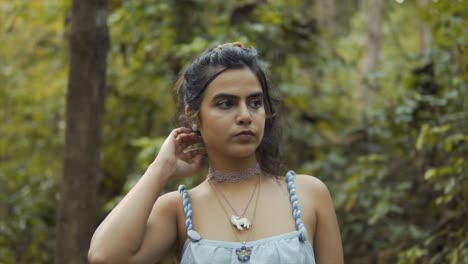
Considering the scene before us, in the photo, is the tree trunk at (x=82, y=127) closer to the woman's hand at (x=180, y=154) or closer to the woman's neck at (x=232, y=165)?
the woman's hand at (x=180, y=154)

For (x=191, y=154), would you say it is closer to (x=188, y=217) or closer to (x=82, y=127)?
(x=188, y=217)

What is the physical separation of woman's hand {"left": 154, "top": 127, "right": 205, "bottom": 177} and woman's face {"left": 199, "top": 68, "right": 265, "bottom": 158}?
0.72 feet

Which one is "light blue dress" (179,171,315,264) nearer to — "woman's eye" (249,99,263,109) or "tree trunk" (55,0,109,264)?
"woman's eye" (249,99,263,109)

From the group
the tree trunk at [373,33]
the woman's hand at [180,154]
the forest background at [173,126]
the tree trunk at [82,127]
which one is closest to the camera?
the woman's hand at [180,154]

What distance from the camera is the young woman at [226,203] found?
2.62 metres

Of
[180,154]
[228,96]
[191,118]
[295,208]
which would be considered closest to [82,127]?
[180,154]

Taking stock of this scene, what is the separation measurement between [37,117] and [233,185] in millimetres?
5660

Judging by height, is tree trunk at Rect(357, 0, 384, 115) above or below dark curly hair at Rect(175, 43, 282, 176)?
above

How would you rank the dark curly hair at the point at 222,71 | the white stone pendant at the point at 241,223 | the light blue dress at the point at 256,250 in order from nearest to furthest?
the light blue dress at the point at 256,250, the white stone pendant at the point at 241,223, the dark curly hair at the point at 222,71

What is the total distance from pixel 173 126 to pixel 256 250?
72.7 inches

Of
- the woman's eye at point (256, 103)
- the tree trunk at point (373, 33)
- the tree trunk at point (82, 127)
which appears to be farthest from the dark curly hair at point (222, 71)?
the tree trunk at point (373, 33)

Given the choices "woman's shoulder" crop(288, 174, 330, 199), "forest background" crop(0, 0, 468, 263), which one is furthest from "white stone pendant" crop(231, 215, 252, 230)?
"forest background" crop(0, 0, 468, 263)

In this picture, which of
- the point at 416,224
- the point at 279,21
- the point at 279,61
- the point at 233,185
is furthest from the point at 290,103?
the point at 233,185

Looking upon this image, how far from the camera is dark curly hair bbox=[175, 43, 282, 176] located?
9.16 feet
